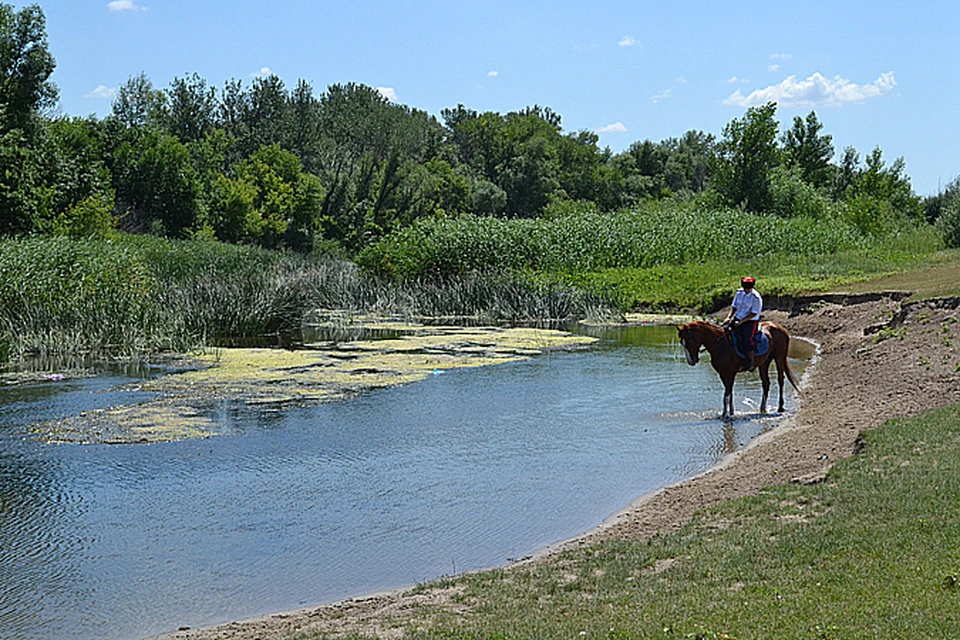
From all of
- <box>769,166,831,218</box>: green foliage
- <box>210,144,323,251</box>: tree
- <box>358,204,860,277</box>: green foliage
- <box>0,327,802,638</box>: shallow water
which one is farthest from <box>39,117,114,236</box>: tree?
<box>769,166,831,218</box>: green foliage

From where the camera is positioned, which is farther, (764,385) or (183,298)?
(183,298)

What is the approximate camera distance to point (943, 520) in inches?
285

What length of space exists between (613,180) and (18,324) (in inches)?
2904

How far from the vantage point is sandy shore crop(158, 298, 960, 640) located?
710 centimetres

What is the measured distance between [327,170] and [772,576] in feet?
259

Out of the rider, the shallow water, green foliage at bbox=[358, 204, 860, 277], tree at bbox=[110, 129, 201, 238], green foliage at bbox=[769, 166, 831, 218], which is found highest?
tree at bbox=[110, 129, 201, 238]

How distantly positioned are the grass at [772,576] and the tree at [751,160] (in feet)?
167

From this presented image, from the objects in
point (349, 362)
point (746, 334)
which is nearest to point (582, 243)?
point (349, 362)

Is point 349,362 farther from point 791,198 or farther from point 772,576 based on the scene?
point 791,198

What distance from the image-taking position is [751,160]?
57906 mm

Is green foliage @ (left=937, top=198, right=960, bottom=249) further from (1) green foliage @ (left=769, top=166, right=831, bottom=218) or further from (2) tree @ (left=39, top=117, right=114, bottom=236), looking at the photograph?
(2) tree @ (left=39, top=117, right=114, bottom=236)

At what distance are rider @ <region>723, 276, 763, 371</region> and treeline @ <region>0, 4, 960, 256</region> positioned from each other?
28.7m

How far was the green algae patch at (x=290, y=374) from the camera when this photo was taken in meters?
14.8

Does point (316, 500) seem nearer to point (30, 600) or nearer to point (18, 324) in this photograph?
point (30, 600)
